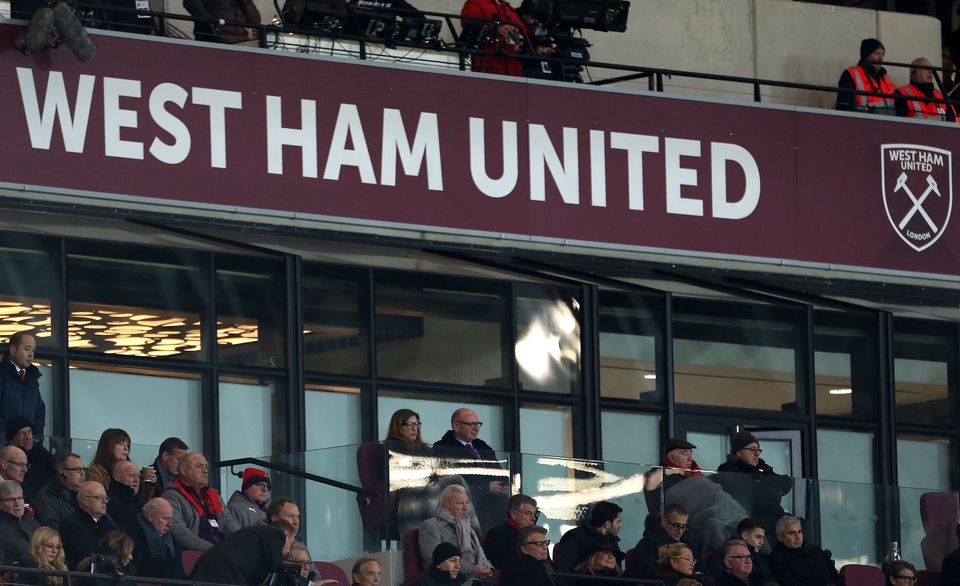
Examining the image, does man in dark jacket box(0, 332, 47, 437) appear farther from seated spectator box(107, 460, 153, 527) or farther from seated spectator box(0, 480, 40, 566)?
seated spectator box(0, 480, 40, 566)

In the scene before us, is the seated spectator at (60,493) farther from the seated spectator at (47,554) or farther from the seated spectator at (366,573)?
the seated spectator at (366,573)

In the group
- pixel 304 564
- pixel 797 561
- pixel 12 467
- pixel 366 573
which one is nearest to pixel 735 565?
pixel 797 561

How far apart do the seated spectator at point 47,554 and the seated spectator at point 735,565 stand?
518cm

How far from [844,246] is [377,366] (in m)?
4.83

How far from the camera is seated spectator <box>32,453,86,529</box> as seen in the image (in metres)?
16.0

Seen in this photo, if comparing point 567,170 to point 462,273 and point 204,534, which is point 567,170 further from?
point 204,534

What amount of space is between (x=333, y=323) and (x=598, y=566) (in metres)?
5.31

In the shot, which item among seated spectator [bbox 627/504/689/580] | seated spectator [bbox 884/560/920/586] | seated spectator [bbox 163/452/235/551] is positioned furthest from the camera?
seated spectator [bbox 884/560/920/586]

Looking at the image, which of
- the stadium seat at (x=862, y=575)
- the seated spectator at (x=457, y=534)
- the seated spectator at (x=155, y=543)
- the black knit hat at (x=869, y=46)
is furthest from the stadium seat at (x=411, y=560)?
the black knit hat at (x=869, y=46)

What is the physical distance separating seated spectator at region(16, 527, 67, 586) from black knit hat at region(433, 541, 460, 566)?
256 cm

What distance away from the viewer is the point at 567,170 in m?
22.9

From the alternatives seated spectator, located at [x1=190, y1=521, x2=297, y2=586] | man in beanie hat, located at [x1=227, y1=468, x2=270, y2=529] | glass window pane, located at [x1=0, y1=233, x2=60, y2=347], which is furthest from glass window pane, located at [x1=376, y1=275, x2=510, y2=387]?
seated spectator, located at [x1=190, y1=521, x2=297, y2=586]

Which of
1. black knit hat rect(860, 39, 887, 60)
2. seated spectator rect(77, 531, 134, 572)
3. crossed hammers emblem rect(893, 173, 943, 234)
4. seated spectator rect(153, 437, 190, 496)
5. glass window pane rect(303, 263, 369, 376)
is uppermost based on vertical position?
black knit hat rect(860, 39, 887, 60)

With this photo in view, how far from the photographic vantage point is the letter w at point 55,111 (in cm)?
2044
